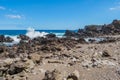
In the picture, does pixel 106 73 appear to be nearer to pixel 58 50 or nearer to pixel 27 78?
pixel 27 78

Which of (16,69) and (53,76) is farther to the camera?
(16,69)

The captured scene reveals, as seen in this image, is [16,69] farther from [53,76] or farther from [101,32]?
[101,32]

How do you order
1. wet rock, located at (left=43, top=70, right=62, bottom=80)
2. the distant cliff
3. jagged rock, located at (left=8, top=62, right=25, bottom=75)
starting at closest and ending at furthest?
wet rock, located at (left=43, top=70, right=62, bottom=80) < jagged rock, located at (left=8, top=62, right=25, bottom=75) < the distant cliff

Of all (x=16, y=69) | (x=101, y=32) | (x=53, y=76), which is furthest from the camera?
(x=101, y=32)

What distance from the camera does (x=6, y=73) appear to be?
13.2 metres

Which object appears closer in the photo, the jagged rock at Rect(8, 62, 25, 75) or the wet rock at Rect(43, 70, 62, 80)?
the wet rock at Rect(43, 70, 62, 80)

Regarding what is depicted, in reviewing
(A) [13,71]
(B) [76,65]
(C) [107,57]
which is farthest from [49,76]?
(C) [107,57]

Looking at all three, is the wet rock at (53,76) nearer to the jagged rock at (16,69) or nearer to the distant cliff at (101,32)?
the jagged rock at (16,69)

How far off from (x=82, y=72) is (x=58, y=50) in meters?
9.59

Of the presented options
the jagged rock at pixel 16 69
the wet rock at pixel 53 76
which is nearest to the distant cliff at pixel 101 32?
the jagged rock at pixel 16 69

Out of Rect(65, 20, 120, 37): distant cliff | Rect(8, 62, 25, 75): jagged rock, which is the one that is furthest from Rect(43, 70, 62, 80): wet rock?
Rect(65, 20, 120, 37): distant cliff

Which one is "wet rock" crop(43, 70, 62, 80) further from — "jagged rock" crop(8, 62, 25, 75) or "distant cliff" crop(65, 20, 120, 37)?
"distant cliff" crop(65, 20, 120, 37)

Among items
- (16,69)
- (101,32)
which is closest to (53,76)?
(16,69)

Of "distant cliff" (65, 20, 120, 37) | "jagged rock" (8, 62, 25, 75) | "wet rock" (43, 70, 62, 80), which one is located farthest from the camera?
"distant cliff" (65, 20, 120, 37)
